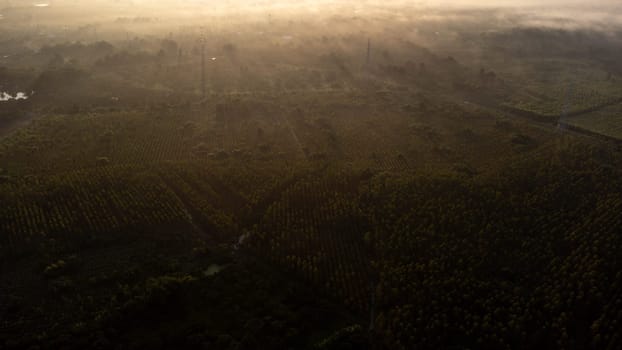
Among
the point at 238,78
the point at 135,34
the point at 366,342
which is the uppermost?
the point at 135,34

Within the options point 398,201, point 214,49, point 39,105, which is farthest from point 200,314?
point 214,49

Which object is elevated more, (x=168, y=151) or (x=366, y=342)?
(x=168, y=151)

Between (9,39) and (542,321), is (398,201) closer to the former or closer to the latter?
(542,321)

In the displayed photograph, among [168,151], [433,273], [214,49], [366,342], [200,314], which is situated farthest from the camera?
[214,49]

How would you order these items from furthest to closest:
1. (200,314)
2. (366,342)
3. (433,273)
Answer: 1. (433,273)
2. (200,314)
3. (366,342)

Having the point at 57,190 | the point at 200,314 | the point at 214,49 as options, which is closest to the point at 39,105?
the point at 57,190

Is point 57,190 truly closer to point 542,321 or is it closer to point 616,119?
point 542,321

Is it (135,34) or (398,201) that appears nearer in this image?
(398,201)
